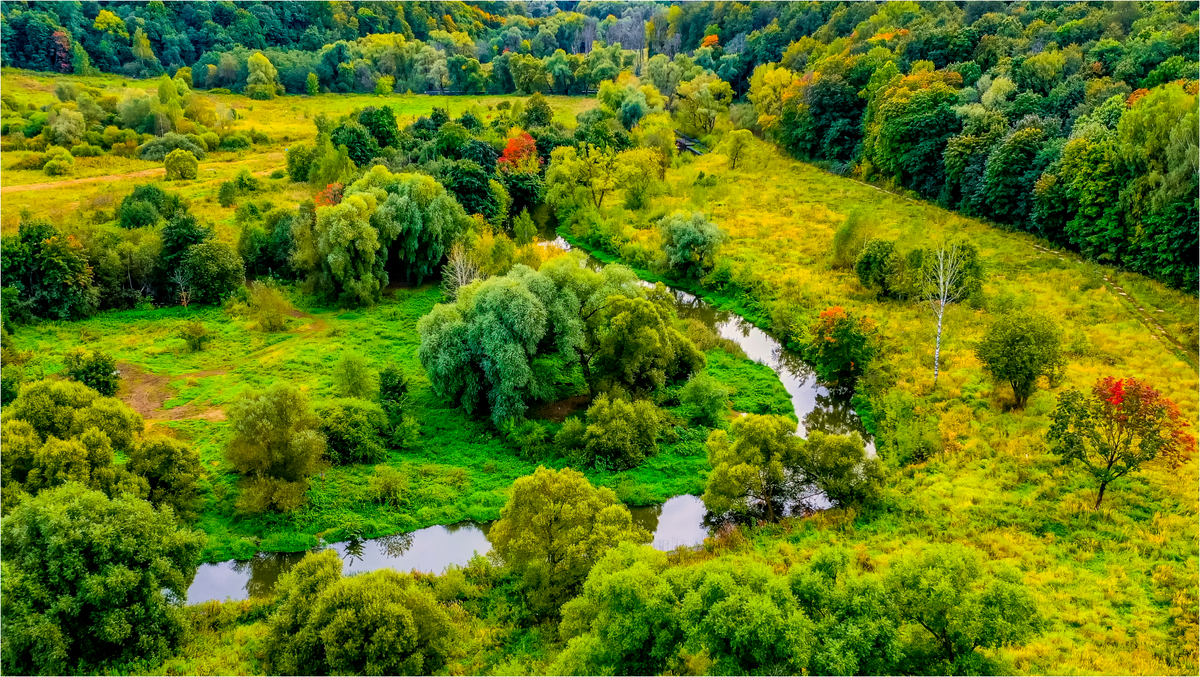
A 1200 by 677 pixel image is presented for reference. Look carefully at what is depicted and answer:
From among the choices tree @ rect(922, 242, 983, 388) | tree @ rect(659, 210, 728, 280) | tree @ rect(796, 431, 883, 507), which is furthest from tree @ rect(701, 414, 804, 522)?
tree @ rect(659, 210, 728, 280)

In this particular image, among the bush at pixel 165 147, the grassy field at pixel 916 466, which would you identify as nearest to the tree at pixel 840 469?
the grassy field at pixel 916 466

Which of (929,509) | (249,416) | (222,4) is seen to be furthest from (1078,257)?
(222,4)

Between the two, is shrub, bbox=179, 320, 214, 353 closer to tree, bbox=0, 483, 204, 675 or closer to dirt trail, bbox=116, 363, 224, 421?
dirt trail, bbox=116, 363, 224, 421

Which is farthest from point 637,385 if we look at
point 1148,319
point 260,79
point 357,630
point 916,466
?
point 260,79

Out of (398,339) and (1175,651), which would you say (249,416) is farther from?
(1175,651)

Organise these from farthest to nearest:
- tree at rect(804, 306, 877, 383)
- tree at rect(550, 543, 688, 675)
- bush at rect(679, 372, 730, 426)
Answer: tree at rect(804, 306, 877, 383) → bush at rect(679, 372, 730, 426) → tree at rect(550, 543, 688, 675)
